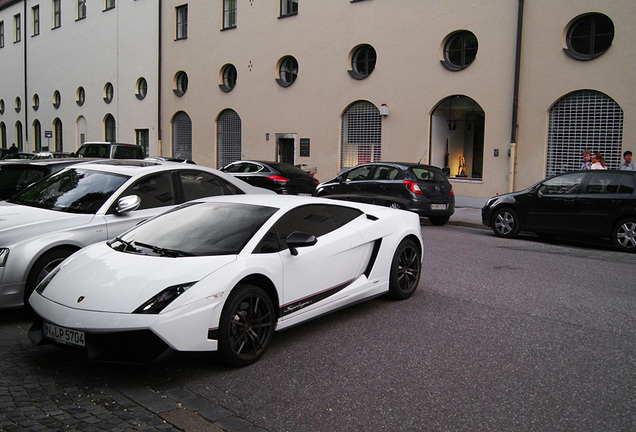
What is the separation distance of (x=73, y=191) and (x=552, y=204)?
9.21 metres

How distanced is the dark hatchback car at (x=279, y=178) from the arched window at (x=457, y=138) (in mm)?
4816

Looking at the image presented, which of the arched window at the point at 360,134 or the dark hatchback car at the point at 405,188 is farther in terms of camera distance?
the arched window at the point at 360,134

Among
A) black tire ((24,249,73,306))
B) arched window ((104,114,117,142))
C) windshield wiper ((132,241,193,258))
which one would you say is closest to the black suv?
arched window ((104,114,117,142))

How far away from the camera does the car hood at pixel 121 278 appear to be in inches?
175

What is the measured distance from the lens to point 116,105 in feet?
114

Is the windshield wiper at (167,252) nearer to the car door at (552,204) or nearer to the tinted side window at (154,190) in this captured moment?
the tinted side window at (154,190)

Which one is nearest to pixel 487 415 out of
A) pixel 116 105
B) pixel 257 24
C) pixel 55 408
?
pixel 55 408

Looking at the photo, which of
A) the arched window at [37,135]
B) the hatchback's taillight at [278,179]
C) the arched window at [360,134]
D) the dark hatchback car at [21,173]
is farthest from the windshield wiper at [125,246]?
the arched window at [37,135]

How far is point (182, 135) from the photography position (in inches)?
1208

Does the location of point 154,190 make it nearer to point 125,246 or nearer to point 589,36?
point 125,246

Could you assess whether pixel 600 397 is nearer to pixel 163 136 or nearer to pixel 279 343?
pixel 279 343

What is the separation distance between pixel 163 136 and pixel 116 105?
17.4ft

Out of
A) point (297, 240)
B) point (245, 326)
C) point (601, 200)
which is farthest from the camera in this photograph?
point (601, 200)

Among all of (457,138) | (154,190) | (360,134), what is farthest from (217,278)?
(360,134)
